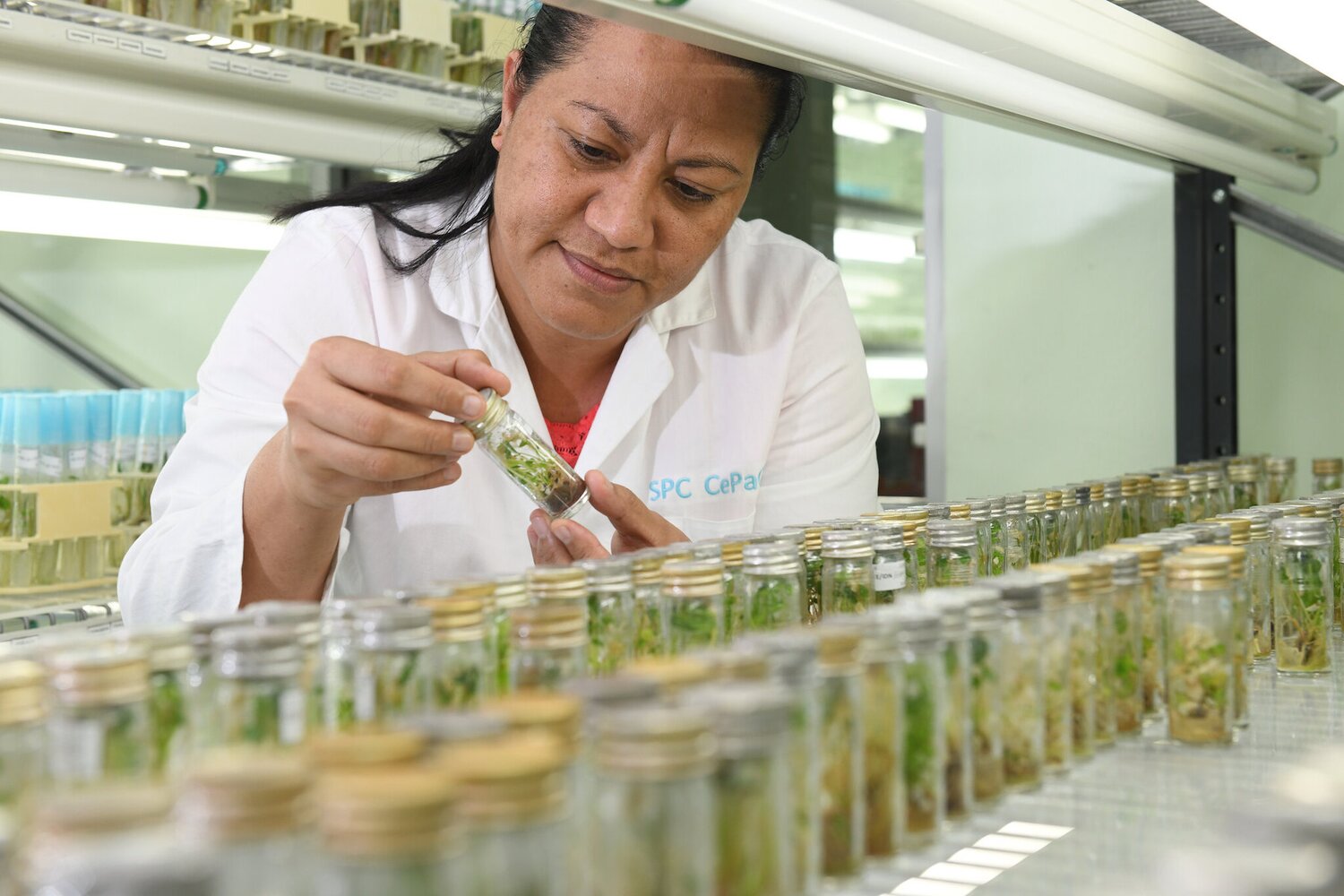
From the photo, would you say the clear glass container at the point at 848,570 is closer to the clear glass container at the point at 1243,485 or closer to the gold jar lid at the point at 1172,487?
the gold jar lid at the point at 1172,487

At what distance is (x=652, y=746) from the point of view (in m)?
0.56

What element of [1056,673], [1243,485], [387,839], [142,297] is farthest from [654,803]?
[142,297]

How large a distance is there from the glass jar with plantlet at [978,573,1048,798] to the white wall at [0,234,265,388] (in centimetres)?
354

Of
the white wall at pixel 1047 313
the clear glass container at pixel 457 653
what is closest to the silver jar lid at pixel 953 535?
the clear glass container at pixel 457 653

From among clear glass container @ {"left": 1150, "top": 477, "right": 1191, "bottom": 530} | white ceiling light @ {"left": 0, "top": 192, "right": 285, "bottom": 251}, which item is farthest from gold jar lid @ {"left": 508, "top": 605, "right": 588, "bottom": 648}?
white ceiling light @ {"left": 0, "top": 192, "right": 285, "bottom": 251}

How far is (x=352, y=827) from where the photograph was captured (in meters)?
0.48

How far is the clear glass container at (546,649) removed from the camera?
83 centimetres

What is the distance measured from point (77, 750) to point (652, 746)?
32 cm

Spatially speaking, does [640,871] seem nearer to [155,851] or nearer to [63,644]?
[155,851]

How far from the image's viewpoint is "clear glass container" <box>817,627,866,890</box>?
2.41ft

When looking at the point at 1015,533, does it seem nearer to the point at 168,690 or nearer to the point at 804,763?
the point at 804,763

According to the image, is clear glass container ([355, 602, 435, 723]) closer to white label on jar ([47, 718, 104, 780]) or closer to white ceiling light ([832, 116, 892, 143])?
white label on jar ([47, 718, 104, 780])

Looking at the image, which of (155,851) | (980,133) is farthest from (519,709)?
(980,133)

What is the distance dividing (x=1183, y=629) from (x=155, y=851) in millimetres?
835
